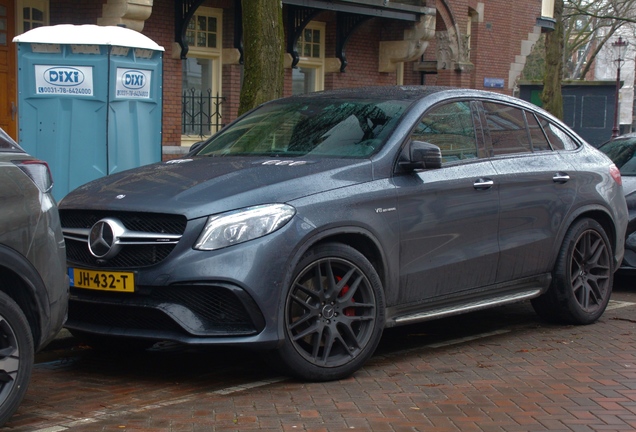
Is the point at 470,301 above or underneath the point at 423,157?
underneath

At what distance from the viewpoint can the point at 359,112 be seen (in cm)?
689

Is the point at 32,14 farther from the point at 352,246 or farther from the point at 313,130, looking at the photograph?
the point at 352,246

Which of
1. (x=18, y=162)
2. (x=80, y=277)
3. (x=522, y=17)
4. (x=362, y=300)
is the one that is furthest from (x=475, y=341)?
(x=522, y=17)

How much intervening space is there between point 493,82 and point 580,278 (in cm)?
1829

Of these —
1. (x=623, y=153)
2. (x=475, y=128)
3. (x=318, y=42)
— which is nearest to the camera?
(x=475, y=128)

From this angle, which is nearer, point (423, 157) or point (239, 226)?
point (239, 226)

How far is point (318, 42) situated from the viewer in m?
21.9

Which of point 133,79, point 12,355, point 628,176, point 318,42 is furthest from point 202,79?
point 12,355

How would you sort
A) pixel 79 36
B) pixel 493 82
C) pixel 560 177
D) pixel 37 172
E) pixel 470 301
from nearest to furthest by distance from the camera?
pixel 37 172, pixel 470 301, pixel 560 177, pixel 79 36, pixel 493 82

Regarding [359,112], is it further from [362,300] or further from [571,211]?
[571,211]

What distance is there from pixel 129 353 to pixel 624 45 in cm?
3069

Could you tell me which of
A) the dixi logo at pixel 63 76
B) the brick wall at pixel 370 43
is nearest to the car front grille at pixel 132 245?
the dixi logo at pixel 63 76

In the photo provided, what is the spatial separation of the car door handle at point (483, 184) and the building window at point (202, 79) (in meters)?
12.1

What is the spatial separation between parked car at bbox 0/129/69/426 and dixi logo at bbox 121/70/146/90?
5.32 metres
